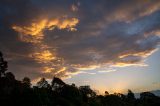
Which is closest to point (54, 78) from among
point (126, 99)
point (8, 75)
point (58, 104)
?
point (8, 75)

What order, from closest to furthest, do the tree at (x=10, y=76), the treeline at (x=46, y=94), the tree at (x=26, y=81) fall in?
the treeline at (x=46, y=94) → the tree at (x=10, y=76) → the tree at (x=26, y=81)

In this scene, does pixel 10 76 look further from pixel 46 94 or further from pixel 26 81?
pixel 46 94

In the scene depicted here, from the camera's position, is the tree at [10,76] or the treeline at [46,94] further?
the tree at [10,76]

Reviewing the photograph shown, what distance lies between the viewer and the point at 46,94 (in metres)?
104

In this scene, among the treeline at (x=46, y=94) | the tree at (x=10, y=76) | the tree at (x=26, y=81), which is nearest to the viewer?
the treeline at (x=46, y=94)

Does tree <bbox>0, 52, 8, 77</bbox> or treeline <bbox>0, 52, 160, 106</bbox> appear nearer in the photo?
treeline <bbox>0, 52, 160, 106</bbox>

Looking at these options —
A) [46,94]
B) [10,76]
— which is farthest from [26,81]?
[46,94]

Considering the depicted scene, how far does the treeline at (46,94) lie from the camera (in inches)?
3558

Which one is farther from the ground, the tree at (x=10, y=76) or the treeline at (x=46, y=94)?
the tree at (x=10, y=76)

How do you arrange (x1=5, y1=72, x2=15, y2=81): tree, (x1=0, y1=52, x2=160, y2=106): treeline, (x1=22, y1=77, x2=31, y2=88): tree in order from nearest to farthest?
1. (x1=0, y1=52, x2=160, y2=106): treeline
2. (x1=5, y1=72, x2=15, y2=81): tree
3. (x1=22, y1=77, x2=31, y2=88): tree

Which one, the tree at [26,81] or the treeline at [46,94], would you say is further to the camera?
the tree at [26,81]

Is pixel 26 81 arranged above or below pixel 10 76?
below

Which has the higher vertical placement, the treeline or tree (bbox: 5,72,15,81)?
tree (bbox: 5,72,15,81)

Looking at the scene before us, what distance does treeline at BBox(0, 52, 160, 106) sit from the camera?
3558 inches
